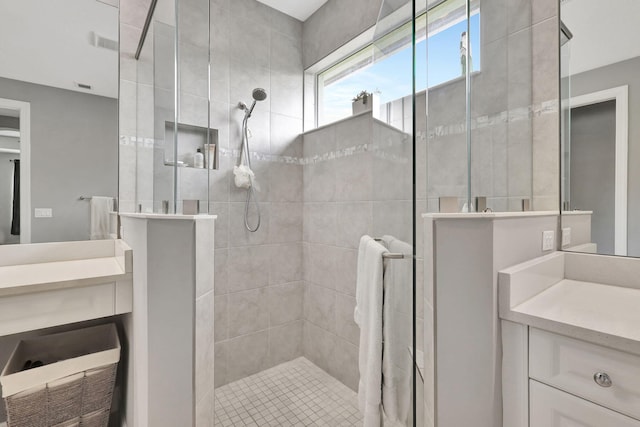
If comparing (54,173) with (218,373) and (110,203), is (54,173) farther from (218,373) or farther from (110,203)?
(218,373)

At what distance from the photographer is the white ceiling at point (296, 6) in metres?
2.36

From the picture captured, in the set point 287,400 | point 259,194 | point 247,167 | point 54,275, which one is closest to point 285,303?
point 287,400

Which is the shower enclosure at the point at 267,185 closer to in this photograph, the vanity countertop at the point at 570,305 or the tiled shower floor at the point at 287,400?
the tiled shower floor at the point at 287,400

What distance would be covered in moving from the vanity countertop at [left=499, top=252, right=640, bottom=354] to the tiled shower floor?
4.66 ft

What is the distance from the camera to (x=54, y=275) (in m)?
1.25

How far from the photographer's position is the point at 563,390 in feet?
2.50

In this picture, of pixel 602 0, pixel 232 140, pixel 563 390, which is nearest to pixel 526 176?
pixel 602 0

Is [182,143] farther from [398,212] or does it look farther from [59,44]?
[59,44]

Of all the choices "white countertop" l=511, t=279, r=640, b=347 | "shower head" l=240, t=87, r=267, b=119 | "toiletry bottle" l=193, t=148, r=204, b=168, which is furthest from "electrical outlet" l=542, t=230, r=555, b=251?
"shower head" l=240, t=87, r=267, b=119

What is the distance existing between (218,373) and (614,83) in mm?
2752

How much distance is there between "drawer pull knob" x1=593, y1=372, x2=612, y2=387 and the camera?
27.4 inches

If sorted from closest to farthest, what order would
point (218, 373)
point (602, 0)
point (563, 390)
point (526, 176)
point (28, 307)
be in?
1. point (563, 390)
2. point (28, 307)
3. point (602, 0)
4. point (526, 176)
5. point (218, 373)

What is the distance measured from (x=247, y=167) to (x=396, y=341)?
1661mm

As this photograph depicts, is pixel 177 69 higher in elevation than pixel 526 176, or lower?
higher
